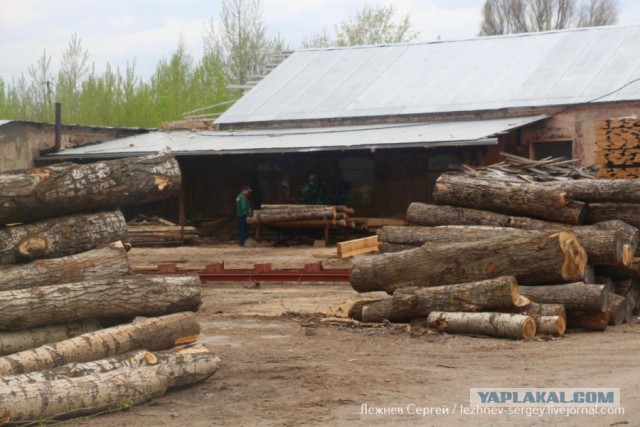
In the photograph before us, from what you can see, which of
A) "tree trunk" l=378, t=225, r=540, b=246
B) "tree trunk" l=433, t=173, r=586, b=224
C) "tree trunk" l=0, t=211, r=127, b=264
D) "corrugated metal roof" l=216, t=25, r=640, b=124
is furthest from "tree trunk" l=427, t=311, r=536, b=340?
"corrugated metal roof" l=216, t=25, r=640, b=124

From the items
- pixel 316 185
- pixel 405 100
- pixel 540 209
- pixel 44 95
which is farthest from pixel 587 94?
pixel 44 95

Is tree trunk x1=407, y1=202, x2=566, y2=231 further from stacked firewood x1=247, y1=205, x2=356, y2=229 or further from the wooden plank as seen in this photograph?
stacked firewood x1=247, y1=205, x2=356, y2=229

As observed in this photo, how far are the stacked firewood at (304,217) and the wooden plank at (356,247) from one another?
357 cm

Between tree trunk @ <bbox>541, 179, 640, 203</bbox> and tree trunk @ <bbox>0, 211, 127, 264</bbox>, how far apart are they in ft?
21.9

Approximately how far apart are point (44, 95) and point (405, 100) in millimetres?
23618

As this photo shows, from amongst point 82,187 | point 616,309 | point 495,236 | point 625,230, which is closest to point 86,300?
point 82,187

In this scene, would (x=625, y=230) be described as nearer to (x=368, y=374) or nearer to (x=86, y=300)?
(x=368, y=374)

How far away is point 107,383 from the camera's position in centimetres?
858

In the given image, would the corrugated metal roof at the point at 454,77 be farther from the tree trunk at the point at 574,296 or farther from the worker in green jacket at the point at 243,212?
the tree trunk at the point at 574,296

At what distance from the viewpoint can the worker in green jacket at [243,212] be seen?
26.5 m

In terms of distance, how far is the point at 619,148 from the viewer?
19.0 meters

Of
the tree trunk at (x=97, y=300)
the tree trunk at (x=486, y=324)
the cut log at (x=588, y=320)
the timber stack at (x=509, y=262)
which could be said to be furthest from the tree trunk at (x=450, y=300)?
the tree trunk at (x=97, y=300)

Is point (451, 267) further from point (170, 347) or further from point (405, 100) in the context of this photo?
point (405, 100)

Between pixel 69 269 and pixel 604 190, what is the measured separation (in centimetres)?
773
